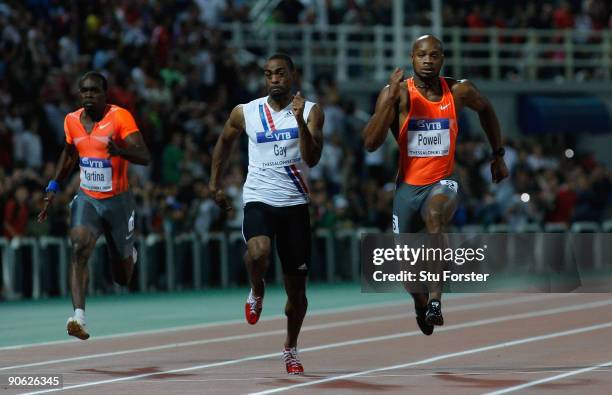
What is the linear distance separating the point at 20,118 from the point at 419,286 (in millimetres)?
13289

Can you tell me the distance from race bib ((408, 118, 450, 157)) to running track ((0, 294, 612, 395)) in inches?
72.9

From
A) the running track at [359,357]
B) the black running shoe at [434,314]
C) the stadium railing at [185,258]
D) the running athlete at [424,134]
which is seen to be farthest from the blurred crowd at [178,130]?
the black running shoe at [434,314]

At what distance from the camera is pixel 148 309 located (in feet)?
77.2

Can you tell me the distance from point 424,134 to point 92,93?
311 cm

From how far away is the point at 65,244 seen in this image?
25922 mm

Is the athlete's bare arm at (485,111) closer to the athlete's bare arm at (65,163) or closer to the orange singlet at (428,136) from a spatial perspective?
the orange singlet at (428,136)

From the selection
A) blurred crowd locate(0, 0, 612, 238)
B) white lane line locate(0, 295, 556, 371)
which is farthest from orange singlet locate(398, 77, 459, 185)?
blurred crowd locate(0, 0, 612, 238)

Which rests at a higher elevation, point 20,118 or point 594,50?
point 594,50

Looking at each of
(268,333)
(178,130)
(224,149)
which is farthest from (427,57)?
(178,130)

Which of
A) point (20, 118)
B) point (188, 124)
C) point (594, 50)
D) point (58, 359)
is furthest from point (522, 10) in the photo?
point (58, 359)

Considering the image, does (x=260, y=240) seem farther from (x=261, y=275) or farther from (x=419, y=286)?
(x=419, y=286)

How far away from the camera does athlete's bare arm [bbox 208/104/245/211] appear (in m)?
13.5

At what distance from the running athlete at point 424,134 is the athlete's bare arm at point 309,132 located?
657 mm

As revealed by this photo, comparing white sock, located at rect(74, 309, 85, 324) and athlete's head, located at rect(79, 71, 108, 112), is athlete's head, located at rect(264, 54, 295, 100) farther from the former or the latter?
white sock, located at rect(74, 309, 85, 324)
